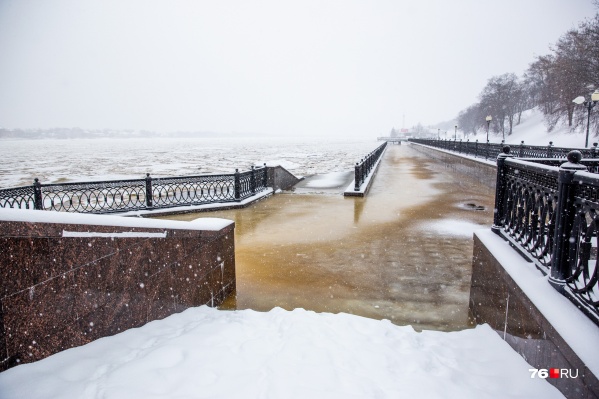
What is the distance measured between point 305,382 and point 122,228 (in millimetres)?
2071

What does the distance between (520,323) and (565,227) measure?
893 millimetres

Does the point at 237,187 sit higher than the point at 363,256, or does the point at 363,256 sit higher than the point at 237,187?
the point at 237,187

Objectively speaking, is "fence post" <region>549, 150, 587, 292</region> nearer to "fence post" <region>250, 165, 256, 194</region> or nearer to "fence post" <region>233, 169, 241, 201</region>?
"fence post" <region>233, 169, 241, 201</region>

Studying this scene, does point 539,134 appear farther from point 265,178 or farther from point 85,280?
point 85,280

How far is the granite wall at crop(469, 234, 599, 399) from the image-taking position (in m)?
2.32

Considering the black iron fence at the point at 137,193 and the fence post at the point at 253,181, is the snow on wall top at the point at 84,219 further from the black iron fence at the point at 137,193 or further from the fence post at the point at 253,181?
the fence post at the point at 253,181

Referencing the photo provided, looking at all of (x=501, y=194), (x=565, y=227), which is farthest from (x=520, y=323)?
(x=501, y=194)

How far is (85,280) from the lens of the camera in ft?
10.3

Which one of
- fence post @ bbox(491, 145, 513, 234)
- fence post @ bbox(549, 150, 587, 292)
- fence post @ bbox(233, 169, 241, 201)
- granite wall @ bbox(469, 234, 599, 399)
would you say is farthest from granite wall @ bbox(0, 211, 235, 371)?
fence post @ bbox(233, 169, 241, 201)

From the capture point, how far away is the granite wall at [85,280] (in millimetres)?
2680

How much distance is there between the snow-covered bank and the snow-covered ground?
46268 mm

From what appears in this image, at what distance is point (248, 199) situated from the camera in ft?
41.2

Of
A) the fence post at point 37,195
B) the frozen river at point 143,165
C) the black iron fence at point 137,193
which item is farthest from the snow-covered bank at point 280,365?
the frozen river at point 143,165

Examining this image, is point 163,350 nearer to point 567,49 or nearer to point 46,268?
point 46,268
